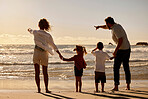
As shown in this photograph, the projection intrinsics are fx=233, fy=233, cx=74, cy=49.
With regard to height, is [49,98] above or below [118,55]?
below

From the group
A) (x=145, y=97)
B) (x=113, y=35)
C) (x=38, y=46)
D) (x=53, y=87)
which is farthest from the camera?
(x=53, y=87)

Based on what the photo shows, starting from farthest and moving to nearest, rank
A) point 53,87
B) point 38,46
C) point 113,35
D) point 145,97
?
point 53,87 < point 113,35 < point 38,46 < point 145,97

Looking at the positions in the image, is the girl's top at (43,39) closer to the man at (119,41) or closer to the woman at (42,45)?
the woman at (42,45)

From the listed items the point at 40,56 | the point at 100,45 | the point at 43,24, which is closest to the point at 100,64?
the point at 100,45

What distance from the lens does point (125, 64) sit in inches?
226

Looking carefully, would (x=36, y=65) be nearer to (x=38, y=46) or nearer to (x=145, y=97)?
(x=38, y=46)

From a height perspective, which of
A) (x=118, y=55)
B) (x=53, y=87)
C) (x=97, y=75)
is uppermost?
(x=118, y=55)

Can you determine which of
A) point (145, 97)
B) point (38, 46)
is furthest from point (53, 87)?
point (145, 97)

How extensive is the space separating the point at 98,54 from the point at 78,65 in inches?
22.2

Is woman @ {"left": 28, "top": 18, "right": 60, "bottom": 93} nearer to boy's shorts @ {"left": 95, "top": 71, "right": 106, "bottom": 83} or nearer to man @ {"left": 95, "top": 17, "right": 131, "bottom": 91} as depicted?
boy's shorts @ {"left": 95, "top": 71, "right": 106, "bottom": 83}

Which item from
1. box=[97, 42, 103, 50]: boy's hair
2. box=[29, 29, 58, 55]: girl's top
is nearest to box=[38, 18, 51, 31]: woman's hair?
box=[29, 29, 58, 55]: girl's top

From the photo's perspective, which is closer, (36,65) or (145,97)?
(145,97)

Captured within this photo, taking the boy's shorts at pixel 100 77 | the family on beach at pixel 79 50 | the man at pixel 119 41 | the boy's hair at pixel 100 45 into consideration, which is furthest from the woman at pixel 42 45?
the man at pixel 119 41

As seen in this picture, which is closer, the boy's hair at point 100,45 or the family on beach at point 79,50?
the family on beach at point 79,50
